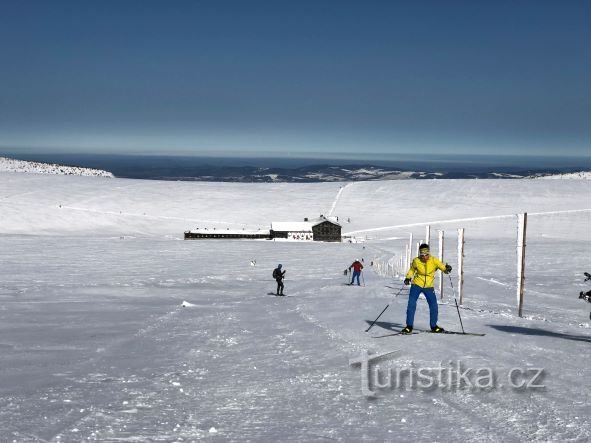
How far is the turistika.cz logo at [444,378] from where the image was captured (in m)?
7.00

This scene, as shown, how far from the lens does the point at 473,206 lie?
10756 cm

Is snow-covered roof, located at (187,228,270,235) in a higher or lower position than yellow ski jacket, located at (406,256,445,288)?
lower

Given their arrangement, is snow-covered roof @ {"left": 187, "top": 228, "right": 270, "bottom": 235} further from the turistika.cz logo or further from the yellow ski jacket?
the turistika.cz logo

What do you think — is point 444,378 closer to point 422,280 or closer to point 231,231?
point 422,280

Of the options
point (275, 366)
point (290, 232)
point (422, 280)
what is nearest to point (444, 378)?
point (275, 366)

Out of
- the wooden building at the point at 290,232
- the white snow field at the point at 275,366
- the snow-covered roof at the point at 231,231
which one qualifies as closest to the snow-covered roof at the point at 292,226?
the wooden building at the point at 290,232

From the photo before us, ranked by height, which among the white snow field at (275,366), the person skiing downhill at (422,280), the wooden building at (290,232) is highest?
the person skiing downhill at (422,280)

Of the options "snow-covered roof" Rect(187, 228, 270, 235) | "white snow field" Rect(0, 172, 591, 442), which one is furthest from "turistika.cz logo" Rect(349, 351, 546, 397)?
"snow-covered roof" Rect(187, 228, 270, 235)

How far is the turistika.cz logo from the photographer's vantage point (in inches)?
276

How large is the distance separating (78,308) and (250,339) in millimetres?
7666

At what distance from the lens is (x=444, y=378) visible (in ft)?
24.2

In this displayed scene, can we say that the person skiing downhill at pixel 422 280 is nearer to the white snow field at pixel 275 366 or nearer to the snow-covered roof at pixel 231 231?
the white snow field at pixel 275 366

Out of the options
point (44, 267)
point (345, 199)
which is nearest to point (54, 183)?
point (345, 199)

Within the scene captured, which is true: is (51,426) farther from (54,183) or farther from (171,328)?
(54,183)
